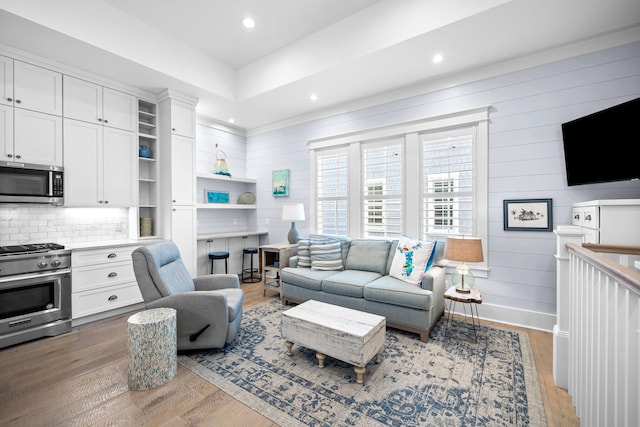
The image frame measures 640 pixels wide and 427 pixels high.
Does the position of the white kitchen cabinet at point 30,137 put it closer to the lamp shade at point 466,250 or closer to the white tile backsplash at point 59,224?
the white tile backsplash at point 59,224

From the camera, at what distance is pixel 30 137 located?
121 inches

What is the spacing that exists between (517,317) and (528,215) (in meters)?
1.15

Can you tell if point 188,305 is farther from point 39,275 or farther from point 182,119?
point 182,119

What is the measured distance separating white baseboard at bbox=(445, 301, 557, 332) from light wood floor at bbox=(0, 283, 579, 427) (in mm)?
334

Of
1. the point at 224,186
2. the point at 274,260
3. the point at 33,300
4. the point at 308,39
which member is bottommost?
the point at 33,300

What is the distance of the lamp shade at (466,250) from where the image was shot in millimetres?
2758

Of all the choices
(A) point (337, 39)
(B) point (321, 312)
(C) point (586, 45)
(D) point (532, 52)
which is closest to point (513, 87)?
(D) point (532, 52)

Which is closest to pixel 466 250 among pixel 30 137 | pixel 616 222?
pixel 616 222

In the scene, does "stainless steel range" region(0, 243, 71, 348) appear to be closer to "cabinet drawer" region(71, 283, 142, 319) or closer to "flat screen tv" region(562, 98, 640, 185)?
"cabinet drawer" region(71, 283, 142, 319)

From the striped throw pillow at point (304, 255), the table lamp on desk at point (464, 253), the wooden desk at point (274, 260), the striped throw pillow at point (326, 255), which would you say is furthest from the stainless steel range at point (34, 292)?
the table lamp on desk at point (464, 253)

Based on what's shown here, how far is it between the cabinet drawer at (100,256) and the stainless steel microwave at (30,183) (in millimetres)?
666

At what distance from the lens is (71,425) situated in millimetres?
1749

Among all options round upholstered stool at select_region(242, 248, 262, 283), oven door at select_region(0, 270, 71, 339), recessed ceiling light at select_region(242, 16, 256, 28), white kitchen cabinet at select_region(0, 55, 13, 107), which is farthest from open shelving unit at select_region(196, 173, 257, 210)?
recessed ceiling light at select_region(242, 16, 256, 28)

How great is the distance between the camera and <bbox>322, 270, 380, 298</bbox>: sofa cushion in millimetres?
3186
